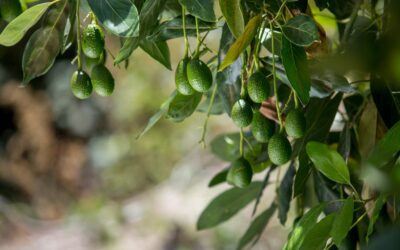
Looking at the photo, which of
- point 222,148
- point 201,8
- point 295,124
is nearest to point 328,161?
point 295,124

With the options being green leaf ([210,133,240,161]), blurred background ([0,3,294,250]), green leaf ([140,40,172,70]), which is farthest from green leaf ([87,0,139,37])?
blurred background ([0,3,294,250])

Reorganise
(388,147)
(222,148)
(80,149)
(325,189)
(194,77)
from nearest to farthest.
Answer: (388,147) < (194,77) < (325,189) < (222,148) < (80,149)

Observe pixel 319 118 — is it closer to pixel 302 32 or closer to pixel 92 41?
pixel 302 32

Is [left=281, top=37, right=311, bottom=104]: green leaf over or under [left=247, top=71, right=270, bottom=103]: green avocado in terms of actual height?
under

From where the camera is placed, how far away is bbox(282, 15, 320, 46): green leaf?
2.97 ft

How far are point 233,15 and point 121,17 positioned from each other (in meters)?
0.14

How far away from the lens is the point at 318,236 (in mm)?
951

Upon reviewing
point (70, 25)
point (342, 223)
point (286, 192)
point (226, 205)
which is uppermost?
point (70, 25)

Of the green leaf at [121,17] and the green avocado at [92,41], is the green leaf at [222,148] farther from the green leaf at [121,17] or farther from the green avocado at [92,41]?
the green leaf at [121,17]

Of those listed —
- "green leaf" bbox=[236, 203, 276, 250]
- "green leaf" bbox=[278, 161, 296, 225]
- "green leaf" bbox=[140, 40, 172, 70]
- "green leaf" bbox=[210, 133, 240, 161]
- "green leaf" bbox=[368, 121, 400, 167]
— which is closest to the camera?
"green leaf" bbox=[368, 121, 400, 167]

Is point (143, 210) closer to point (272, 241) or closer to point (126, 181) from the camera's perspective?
point (126, 181)

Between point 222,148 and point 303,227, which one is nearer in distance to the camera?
point 303,227

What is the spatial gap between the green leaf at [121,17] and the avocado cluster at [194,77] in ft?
0.42

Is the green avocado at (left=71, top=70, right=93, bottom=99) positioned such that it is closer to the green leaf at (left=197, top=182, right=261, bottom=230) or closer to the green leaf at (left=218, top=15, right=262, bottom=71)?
the green leaf at (left=218, top=15, right=262, bottom=71)
